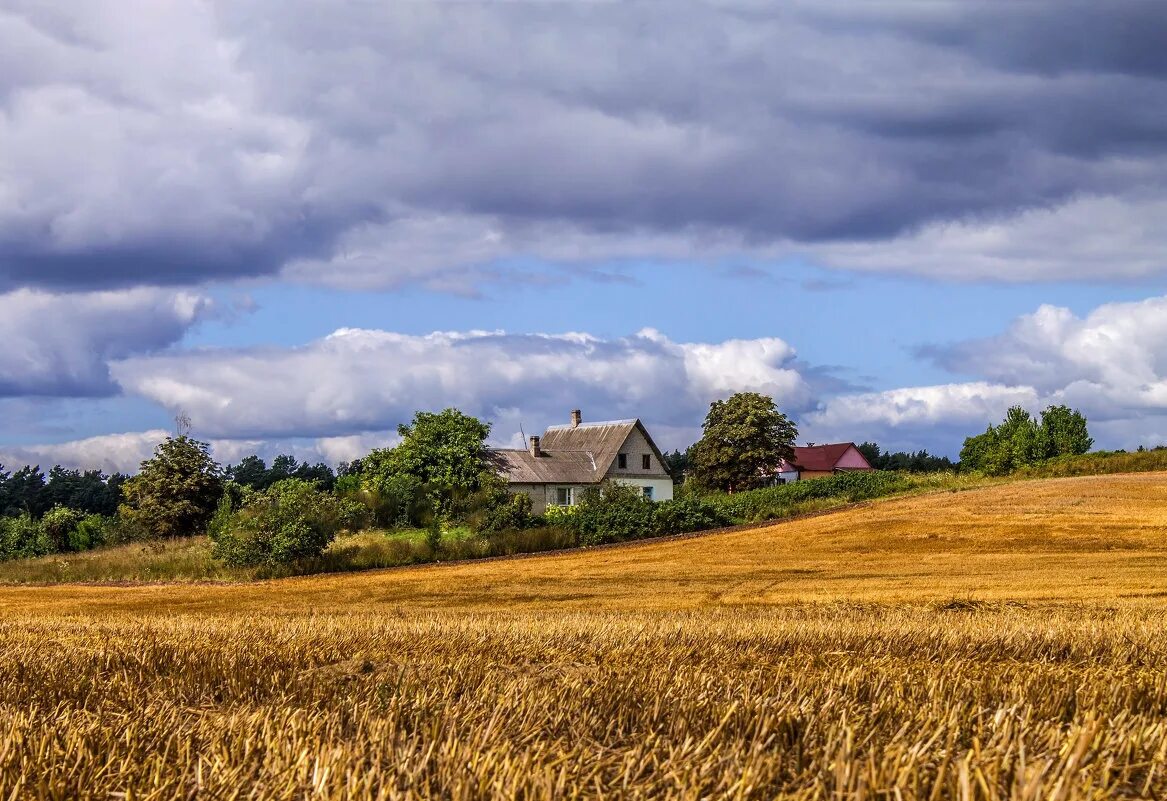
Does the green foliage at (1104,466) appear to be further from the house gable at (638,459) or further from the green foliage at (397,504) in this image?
the house gable at (638,459)

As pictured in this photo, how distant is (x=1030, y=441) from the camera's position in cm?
9975

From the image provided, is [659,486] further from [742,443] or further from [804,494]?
[804,494]

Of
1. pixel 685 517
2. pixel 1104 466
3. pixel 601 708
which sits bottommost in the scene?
pixel 685 517

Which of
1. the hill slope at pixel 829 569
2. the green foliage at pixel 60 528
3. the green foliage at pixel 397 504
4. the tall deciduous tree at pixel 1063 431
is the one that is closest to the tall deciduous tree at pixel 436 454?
the green foliage at pixel 397 504

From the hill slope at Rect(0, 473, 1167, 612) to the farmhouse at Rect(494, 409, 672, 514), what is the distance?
33606mm

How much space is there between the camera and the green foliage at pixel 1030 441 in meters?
97.0

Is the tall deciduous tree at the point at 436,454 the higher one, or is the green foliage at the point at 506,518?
the tall deciduous tree at the point at 436,454

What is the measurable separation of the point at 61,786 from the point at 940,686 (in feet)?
13.9

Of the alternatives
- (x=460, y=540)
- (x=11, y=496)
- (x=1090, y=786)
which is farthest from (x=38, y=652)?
(x=11, y=496)

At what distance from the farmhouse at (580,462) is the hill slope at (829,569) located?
33.6 meters

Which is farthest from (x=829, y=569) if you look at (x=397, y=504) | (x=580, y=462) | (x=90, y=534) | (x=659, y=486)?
(x=659, y=486)

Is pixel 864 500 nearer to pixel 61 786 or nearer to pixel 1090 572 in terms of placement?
pixel 1090 572

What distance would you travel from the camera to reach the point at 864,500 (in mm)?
41594

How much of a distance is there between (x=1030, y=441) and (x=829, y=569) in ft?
266
